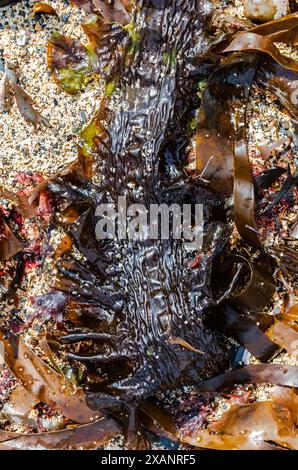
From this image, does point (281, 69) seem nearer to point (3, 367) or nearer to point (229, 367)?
point (229, 367)

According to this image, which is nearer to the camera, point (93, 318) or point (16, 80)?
point (93, 318)

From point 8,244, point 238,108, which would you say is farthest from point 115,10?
point 8,244

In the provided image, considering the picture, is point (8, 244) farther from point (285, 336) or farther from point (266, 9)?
point (266, 9)

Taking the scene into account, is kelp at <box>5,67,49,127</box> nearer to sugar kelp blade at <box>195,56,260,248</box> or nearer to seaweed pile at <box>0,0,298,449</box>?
seaweed pile at <box>0,0,298,449</box>

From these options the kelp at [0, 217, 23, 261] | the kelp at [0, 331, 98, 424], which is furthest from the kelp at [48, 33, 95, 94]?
the kelp at [0, 331, 98, 424]

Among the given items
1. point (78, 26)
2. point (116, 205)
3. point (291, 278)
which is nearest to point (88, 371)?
point (116, 205)

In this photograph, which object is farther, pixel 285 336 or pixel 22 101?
pixel 22 101

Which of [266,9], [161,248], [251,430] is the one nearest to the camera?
[161,248]
